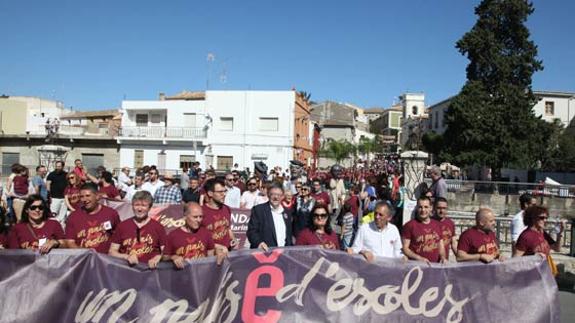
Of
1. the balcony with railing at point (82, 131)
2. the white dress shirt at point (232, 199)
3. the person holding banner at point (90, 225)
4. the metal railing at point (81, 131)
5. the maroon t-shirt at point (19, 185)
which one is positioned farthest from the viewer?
the metal railing at point (81, 131)

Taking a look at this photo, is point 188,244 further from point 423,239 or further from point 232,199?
point 232,199

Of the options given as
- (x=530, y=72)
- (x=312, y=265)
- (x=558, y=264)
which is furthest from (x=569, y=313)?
(x=530, y=72)

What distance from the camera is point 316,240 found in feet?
17.9

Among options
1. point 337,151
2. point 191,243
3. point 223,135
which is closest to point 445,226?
point 191,243

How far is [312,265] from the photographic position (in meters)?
5.00

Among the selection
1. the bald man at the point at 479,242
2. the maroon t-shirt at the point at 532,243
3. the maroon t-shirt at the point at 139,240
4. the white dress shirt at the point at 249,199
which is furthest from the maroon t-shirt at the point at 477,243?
the white dress shirt at the point at 249,199

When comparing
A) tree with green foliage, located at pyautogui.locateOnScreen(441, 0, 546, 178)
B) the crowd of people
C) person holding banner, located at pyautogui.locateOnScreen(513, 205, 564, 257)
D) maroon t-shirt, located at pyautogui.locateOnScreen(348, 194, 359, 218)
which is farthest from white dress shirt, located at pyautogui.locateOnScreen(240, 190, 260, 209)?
tree with green foliage, located at pyautogui.locateOnScreen(441, 0, 546, 178)

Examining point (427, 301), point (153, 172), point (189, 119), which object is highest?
point (189, 119)

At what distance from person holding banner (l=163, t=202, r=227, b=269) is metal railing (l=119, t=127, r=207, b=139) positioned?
35.9 m

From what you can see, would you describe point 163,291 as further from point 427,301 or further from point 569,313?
point 569,313

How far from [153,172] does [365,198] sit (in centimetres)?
457

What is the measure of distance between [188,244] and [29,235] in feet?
5.45

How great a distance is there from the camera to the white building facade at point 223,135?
40312 millimetres

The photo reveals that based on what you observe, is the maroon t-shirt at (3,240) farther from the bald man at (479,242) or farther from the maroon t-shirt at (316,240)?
the bald man at (479,242)
